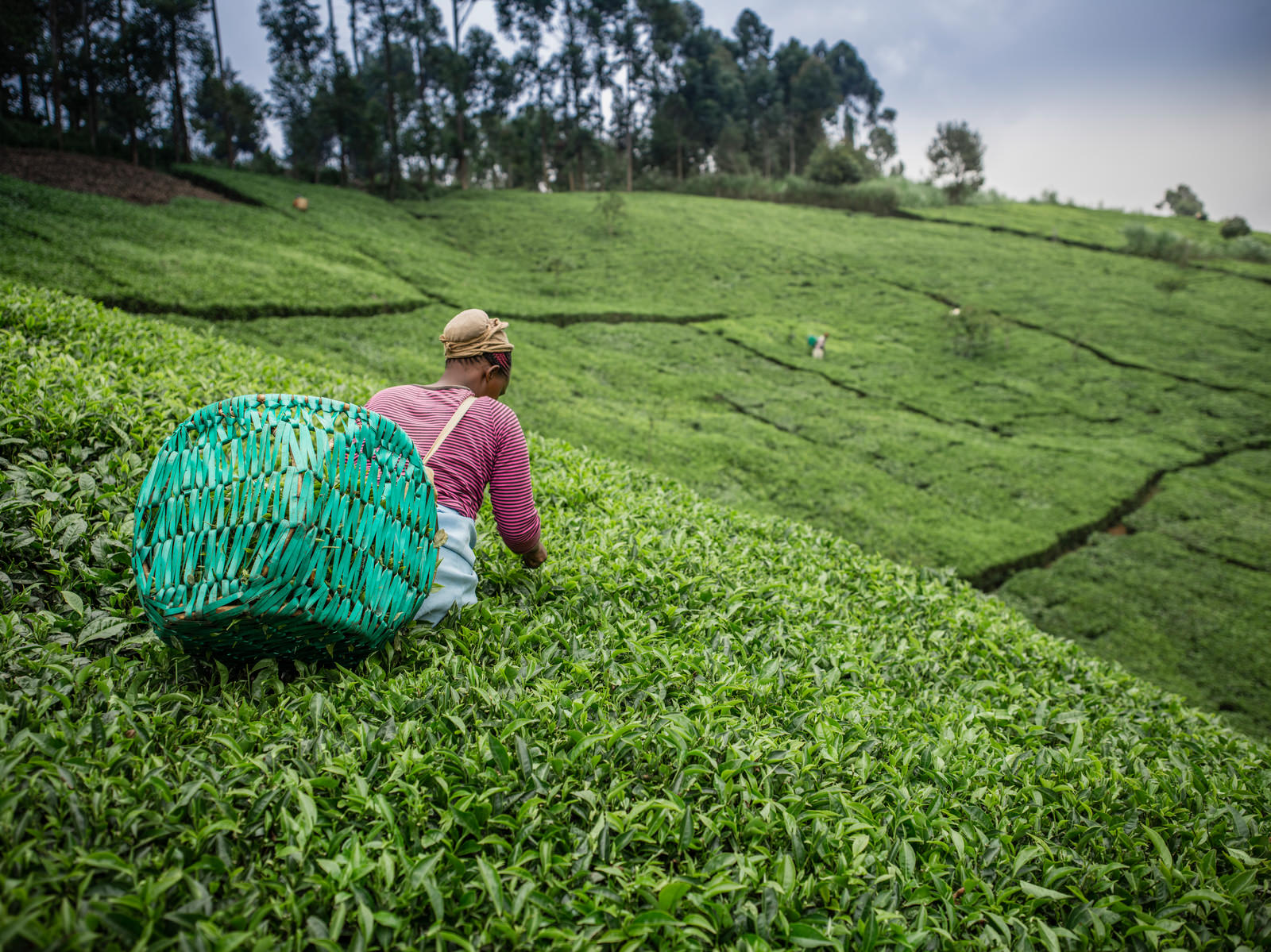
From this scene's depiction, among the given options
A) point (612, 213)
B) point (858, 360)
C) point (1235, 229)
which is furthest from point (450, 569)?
point (1235, 229)

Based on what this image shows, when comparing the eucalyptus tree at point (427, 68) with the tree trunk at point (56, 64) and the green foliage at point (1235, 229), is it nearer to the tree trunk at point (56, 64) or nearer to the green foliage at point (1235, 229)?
the tree trunk at point (56, 64)

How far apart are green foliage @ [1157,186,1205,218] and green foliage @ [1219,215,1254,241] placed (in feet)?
41.1

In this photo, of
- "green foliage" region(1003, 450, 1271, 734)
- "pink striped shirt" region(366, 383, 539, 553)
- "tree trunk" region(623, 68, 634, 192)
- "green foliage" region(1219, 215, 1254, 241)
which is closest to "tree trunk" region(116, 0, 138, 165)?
"tree trunk" region(623, 68, 634, 192)

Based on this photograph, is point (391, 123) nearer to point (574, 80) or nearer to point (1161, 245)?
point (574, 80)

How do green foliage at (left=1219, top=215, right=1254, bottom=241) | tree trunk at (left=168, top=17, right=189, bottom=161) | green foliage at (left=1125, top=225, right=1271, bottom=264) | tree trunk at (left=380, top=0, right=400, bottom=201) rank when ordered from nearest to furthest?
tree trunk at (left=168, top=17, right=189, bottom=161) < tree trunk at (left=380, top=0, right=400, bottom=201) < green foliage at (left=1125, top=225, right=1271, bottom=264) < green foliage at (left=1219, top=215, right=1254, bottom=241)

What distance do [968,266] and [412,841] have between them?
29.6 metres

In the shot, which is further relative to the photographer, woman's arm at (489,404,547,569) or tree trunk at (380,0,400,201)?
tree trunk at (380,0,400,201)

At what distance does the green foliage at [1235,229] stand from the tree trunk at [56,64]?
172 feet

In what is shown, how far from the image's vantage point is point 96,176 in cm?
1833

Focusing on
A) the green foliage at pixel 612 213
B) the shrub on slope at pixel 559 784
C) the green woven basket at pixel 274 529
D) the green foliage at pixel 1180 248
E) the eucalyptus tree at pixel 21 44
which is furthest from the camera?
the green foliage at pixel 1180 248

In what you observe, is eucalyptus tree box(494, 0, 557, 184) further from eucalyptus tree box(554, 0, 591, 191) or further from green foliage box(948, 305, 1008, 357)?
green foliage box(948, 305, 1008, 357)

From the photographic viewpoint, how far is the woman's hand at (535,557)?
2971mm

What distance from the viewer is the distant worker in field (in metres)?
2.61

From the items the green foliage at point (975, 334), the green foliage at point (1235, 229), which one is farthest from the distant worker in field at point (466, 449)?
the green foliage at point (1235, 229)
